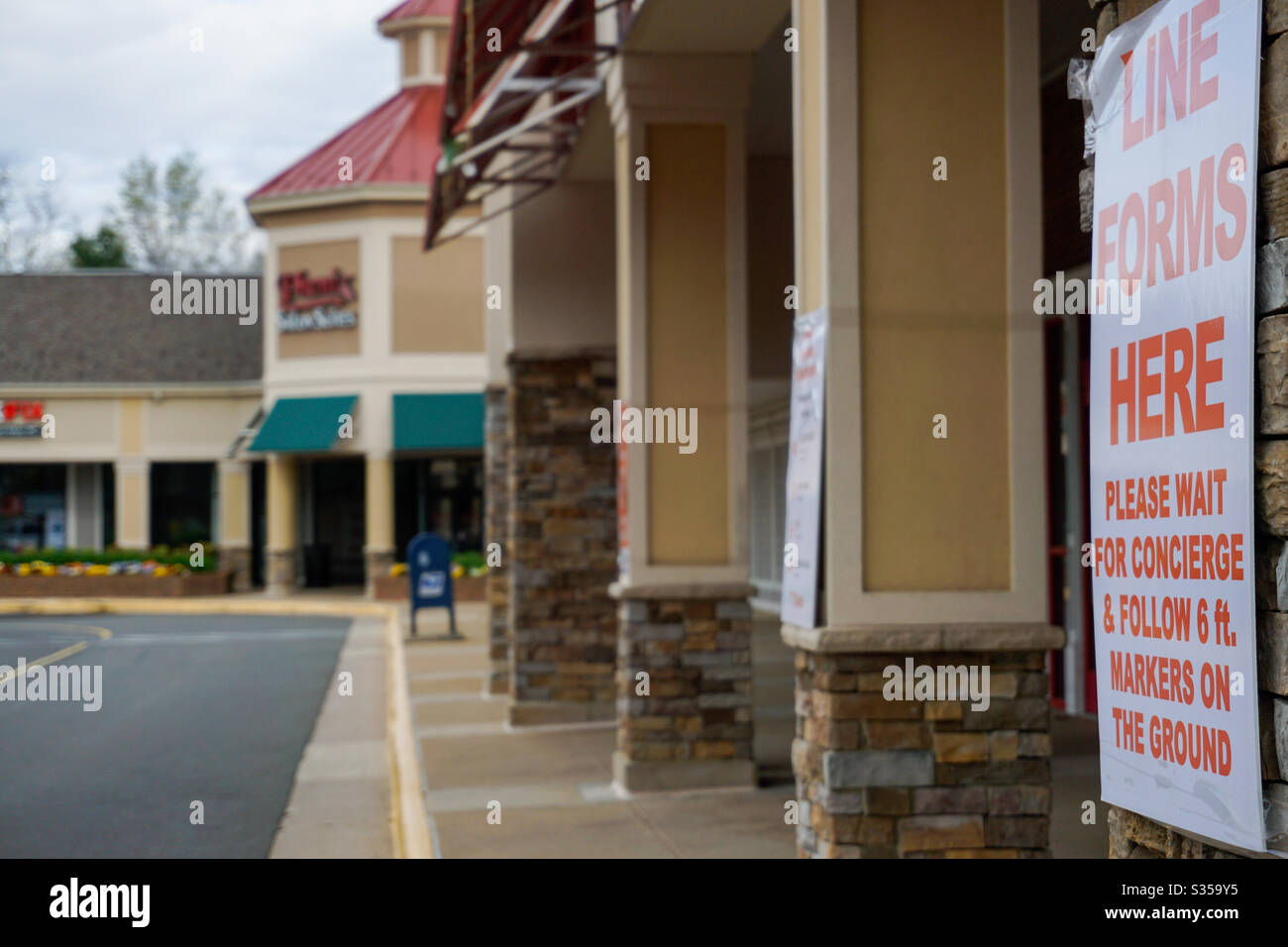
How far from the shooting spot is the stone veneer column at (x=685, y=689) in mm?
9289

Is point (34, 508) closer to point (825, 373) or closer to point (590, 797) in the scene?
point (590, 797)

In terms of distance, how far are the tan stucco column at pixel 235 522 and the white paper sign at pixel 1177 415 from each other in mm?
34855

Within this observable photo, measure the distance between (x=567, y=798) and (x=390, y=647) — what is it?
13736mm

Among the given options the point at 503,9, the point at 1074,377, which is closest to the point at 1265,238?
the point at 503,9

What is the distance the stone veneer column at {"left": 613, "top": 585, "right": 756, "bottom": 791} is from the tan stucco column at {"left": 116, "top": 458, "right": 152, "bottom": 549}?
29.5 metres

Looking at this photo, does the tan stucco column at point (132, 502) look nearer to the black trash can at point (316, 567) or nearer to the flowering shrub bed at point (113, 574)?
the flowering shrub bed at point (113, 574)

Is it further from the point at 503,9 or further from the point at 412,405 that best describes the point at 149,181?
the point at 503,9

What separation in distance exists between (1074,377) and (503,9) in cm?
554

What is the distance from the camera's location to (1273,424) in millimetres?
2801

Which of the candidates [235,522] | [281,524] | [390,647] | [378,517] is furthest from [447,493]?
[390,647]

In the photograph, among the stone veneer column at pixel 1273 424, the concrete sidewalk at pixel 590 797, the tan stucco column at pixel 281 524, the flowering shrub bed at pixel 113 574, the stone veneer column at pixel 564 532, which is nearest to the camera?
the stone veneer column at pixel 1273 424

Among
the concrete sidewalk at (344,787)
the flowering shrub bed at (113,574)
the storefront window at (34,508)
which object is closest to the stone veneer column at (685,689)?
the concrete sidewalk at (344,787)

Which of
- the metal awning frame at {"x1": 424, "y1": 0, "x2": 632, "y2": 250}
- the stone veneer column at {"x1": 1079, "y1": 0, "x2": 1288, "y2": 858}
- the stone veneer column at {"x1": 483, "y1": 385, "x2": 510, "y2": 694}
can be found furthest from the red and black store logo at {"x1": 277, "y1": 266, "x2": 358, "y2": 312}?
the stone veneer column at {"x1": 1079, "y1": 0, "x2": 1288, "y2": 858}

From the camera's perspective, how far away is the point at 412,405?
3325 cm
